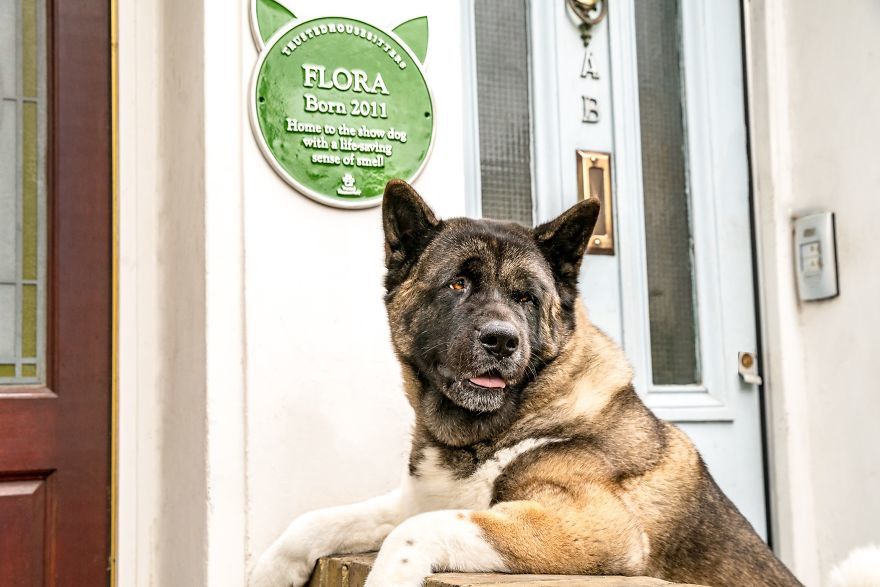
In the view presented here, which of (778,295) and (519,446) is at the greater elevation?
(778,295)

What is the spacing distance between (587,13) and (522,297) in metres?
1.53

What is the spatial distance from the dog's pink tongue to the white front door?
3.77 feet

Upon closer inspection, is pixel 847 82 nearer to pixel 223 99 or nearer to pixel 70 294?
pixel 223 99

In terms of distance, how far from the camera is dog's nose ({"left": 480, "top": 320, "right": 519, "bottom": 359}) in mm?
2506

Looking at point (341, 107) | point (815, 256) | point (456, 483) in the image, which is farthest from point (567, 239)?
point (815, 256)

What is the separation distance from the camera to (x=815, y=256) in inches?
150

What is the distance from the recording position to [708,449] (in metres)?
3.79

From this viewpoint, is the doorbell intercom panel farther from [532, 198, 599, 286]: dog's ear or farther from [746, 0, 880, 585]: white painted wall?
[532, 198, 599, 286]: dog's ear

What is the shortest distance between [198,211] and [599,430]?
132cm

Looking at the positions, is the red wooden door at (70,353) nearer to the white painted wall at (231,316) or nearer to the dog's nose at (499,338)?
the white painted wall at (231,316)

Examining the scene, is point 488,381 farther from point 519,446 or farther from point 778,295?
point 778,295

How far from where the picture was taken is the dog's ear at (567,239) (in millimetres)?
2744

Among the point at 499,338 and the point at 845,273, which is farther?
the point at 845,273

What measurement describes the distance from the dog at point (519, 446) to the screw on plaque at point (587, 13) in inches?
49.3
